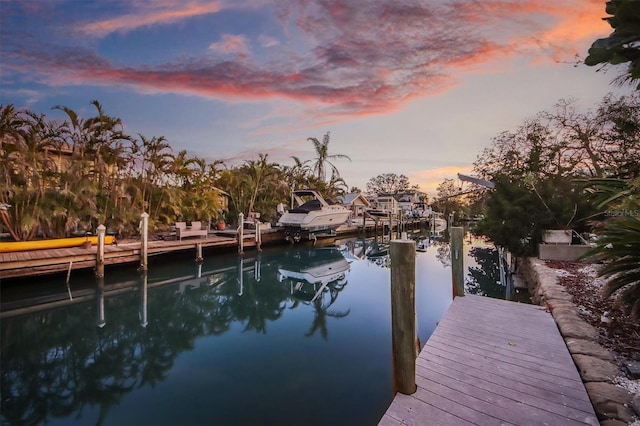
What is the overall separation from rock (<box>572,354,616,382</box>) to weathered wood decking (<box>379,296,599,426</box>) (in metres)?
0.08

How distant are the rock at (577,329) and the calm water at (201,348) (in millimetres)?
2383

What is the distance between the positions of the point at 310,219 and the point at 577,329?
48.8ft

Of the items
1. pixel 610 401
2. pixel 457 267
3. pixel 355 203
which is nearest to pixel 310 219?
pixel 457 267

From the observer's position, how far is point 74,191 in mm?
10867

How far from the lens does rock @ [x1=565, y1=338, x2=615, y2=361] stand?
320 centimetres

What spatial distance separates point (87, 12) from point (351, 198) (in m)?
31.3

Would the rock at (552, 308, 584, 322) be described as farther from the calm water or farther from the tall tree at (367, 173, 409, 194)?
the tall tree at (367, 173, 409, 194)

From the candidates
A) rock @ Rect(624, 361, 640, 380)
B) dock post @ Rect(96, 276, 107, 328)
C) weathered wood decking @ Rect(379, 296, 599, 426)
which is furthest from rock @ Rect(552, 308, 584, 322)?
dock post @ Rect(96, 276, 107, 328)

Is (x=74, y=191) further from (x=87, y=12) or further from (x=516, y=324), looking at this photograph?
(x=516, y=324)

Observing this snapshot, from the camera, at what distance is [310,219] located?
18.2 metres

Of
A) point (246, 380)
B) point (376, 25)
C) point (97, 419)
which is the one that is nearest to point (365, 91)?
point (376, 25)

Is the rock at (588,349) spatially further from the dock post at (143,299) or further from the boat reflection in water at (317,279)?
the dock post at (143,299)

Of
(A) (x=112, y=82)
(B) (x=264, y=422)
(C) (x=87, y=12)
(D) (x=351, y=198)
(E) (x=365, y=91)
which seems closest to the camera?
(B) (x=264, y=422)

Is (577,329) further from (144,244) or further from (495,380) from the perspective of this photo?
(144,244)
